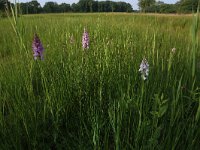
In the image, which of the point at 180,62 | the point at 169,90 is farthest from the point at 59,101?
the point at 180,62

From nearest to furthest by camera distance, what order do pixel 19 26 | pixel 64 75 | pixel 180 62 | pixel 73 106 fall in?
pixel 19 26 < pixel 73 106 < pixel 64 75 < pixel 180 62

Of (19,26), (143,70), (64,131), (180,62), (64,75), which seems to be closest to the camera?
(143,70)

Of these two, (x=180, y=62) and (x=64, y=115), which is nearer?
(x=64, y=115)

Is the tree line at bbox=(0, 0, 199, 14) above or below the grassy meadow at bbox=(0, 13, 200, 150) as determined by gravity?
above

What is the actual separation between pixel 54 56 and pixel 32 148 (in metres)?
1.06

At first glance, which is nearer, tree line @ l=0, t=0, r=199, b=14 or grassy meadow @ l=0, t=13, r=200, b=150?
grassy meadow @ l=0, t=13, r=200, b=150

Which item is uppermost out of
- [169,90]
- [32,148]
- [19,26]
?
[19,26]

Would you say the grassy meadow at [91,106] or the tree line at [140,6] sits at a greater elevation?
the tree line at [140,6]

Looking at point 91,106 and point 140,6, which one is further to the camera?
point 140,6

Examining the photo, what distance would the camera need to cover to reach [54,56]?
2355mm

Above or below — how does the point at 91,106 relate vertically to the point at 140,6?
below

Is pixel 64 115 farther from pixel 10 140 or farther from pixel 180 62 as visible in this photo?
pixel 180 62

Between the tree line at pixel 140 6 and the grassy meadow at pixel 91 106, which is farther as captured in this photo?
the tree line at pixel 140 6

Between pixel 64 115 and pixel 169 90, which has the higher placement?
pixel 169 90
